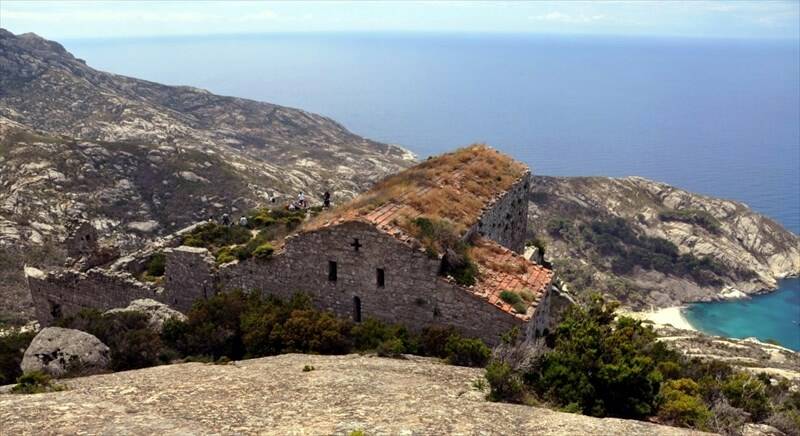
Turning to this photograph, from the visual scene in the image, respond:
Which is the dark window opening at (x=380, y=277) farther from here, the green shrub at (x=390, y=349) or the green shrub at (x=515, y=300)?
the green shrub at (x=515, y=300)

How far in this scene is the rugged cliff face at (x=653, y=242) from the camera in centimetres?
8350

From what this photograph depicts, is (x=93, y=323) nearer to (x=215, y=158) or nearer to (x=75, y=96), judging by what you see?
(x=215, y=158)

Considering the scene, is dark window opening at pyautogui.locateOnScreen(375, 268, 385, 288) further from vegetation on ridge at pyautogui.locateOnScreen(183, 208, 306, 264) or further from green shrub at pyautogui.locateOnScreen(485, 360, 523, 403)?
green shrub at pyautogui.locateOnScreen(485, 360, 523, 403)

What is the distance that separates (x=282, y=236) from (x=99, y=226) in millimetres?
43000

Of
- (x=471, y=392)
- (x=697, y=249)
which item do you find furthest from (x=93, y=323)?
(x=697, y=249)

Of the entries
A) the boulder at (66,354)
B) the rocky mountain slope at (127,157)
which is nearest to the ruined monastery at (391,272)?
the boulder at (66,354)

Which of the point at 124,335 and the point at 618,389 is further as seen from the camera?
the point at 124,335

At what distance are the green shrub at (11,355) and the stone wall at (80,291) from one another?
475cm

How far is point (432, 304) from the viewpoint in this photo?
20.6m

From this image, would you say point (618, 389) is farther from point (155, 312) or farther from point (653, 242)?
point (653, 242)

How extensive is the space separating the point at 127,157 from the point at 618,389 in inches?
3061

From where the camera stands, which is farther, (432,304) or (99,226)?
(99,226)

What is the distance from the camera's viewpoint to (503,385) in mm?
14516

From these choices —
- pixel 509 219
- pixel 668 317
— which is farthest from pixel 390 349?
pixel 668 317
